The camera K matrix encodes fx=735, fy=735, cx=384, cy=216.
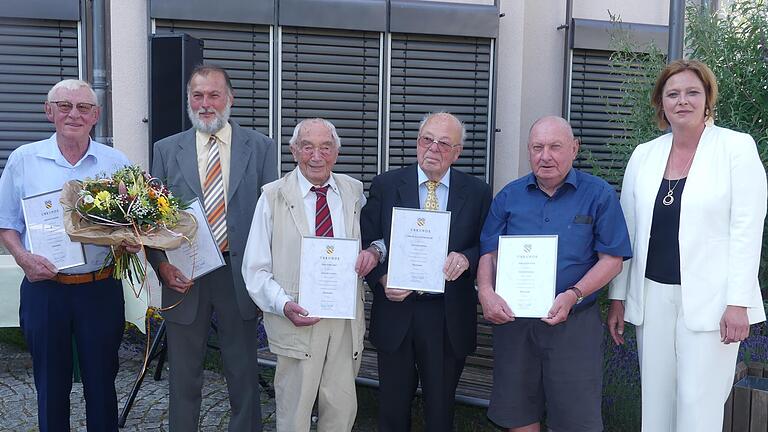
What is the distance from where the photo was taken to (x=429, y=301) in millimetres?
3699

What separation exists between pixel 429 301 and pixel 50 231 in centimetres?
196

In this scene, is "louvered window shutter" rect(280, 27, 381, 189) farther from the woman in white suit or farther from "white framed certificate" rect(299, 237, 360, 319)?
the woman in white suit

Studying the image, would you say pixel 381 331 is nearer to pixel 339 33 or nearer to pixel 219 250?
pixel 219 250

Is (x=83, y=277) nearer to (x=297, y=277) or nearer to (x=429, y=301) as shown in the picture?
(x=297, y=277)

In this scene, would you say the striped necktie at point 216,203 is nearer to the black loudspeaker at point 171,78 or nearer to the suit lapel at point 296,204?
the suit lapel at point 296,204

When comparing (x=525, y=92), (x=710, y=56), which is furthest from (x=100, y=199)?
(x=525, y=92)

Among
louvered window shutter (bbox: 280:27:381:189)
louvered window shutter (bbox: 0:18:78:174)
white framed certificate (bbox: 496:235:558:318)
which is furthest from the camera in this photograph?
louvered window shutter (bbox: 280:27:381:189)

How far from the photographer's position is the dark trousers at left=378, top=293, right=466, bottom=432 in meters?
3.69

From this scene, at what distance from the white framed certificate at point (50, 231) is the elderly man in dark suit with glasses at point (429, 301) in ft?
5.00

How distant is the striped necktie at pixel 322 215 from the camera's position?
3.66 m

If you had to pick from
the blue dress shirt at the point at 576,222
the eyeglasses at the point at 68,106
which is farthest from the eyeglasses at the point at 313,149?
the eyeglasses at the point at 68,106

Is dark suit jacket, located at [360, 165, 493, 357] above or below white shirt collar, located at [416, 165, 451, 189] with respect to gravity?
below

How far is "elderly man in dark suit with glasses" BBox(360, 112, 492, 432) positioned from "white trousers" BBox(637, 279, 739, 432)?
2.84ft

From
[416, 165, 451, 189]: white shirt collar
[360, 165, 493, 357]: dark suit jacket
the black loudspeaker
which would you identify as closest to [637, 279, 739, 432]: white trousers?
[360, 165, 493, 357]: dark suit jacket
